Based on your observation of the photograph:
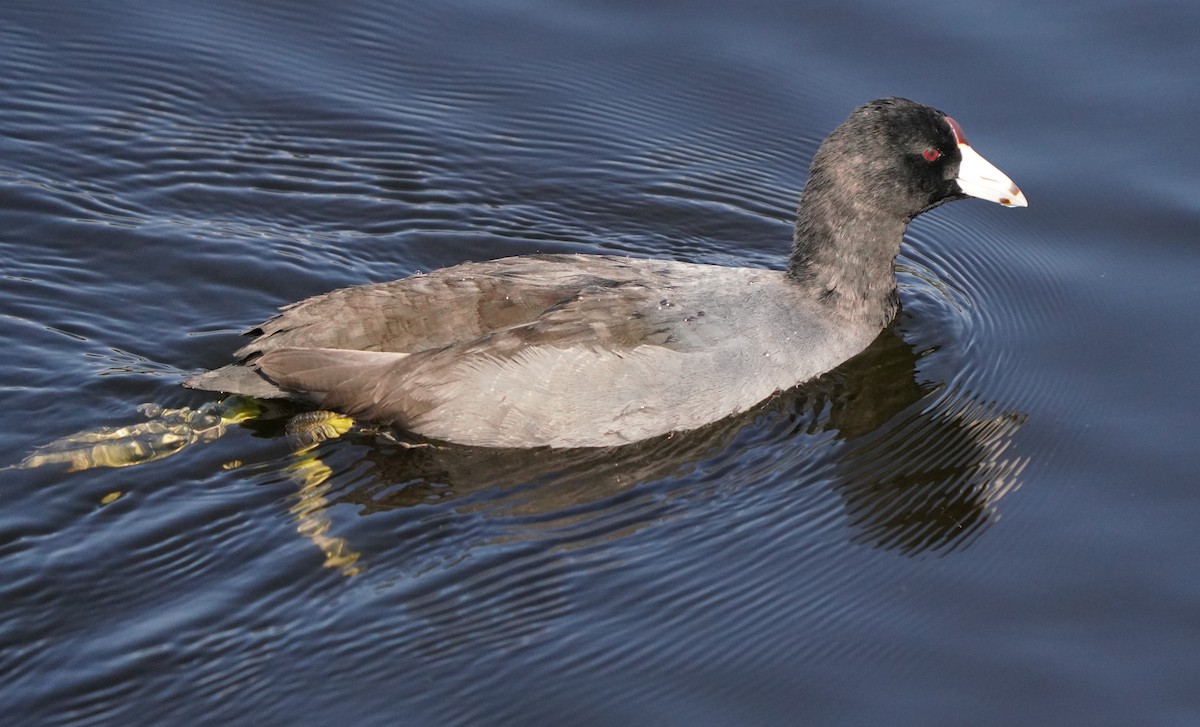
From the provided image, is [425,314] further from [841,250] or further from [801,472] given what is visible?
[841,250]

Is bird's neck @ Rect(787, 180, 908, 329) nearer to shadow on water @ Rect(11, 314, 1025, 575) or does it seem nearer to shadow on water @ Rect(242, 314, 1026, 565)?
shadow on water @ Rect(242, 314, 1026, 565)

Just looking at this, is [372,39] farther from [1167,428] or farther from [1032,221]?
[1167,428]

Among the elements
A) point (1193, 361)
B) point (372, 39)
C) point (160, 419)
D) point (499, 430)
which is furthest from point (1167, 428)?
point (372, 39)

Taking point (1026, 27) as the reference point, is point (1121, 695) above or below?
below

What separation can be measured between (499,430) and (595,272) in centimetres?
96

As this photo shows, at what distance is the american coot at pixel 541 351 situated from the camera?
686cm

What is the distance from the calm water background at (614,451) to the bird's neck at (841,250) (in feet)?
1.15

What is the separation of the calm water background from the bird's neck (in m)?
0.35

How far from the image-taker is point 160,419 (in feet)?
22.9

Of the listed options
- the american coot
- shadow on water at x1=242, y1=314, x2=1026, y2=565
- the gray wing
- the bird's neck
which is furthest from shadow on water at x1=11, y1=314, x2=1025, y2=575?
the bird's neck

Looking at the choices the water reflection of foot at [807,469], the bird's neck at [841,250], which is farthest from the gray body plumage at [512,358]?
the bird's neck at [841,250]

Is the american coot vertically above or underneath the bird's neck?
underneath

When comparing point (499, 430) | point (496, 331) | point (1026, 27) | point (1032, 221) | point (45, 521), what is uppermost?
point (1026, 27)

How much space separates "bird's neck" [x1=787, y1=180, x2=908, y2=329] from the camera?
7.83 m
